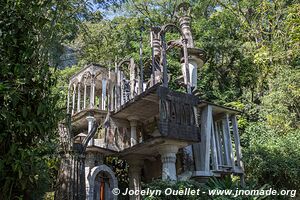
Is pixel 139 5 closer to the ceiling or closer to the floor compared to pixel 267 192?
closer to the ceiling

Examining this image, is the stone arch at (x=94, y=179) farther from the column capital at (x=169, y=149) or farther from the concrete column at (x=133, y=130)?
the column capital at (x=169, y=149)

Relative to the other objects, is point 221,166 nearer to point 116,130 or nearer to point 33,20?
point 116,130

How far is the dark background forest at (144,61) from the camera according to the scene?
3.93 metres

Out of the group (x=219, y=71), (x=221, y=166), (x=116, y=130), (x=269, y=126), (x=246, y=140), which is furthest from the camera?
(x=219, y=71)

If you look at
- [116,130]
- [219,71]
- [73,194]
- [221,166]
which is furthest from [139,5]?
[73,194]

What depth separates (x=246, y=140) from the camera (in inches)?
701

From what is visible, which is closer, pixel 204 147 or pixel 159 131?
pixel 159 131

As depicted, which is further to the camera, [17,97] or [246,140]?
[246,140]

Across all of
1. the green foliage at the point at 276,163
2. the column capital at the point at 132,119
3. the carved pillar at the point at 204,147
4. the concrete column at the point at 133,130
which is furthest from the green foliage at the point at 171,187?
the green foliage at the point at 276,163

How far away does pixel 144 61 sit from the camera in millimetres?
18984

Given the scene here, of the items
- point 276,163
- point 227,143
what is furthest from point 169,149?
point 276,163

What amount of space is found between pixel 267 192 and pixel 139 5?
17.8 meters

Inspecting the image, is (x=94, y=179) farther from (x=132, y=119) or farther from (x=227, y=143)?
(x=227, y=143)

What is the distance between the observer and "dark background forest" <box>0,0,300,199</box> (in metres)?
3.93
